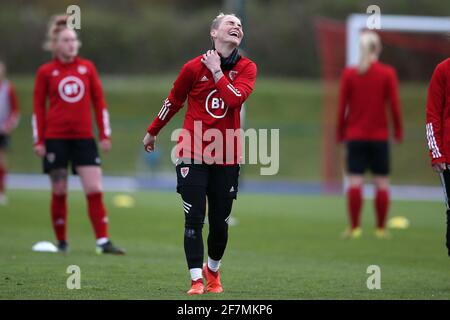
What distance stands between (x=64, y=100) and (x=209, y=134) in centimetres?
356

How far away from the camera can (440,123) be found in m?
8.16

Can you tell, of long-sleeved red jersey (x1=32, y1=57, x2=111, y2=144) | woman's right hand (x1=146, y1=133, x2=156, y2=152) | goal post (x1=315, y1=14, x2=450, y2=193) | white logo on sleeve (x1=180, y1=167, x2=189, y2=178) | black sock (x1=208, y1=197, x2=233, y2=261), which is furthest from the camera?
goal post (x1=315, y1=14, x2=450, y2=193)

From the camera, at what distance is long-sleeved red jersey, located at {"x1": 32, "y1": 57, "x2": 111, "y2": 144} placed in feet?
35.5

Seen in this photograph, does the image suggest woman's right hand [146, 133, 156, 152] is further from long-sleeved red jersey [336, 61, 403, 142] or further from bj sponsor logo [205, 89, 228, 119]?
long-sleeved red jersey [336, 61, 403, 142]

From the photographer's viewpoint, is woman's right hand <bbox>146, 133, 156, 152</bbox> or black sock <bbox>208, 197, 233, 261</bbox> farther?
woman's right hand <bbox>146, 133, 156, 152</bbox>

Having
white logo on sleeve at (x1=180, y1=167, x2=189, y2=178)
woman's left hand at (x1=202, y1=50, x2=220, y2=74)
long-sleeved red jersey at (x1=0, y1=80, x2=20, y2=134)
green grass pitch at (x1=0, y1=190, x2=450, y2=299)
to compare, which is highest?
long-sleeved red jersey at (x1=0, y1=80, x2=20, y2=134)

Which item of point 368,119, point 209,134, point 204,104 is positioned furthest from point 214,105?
point 368,119

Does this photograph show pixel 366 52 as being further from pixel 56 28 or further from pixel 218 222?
pixel 218 222

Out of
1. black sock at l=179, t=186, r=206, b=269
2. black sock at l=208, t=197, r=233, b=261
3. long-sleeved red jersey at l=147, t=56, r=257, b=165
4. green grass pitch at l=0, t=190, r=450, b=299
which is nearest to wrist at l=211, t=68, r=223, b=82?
long-sleeved red jersey at l=147, t=56, r=257, b=165

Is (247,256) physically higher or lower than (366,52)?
lower

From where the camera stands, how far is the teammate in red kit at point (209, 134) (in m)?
7.62

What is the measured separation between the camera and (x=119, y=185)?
26344 millimetres

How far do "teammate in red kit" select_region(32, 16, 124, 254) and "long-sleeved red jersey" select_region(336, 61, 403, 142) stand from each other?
404cm
